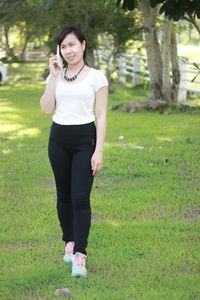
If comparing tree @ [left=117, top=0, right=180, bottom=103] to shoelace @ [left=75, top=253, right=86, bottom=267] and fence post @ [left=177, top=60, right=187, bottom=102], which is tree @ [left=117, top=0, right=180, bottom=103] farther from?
shoelace @ [left=75, top=253, right=86, bottom=267]

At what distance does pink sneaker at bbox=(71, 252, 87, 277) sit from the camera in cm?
479

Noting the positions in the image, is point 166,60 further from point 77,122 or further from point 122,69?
point 77,122

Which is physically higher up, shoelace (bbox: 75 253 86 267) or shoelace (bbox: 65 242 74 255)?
shoelace (bbox: 75 253 86 267)

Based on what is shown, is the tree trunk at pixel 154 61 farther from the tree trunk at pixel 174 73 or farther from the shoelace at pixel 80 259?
the shoelace at pixel 80 259

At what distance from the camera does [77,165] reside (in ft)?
15.6

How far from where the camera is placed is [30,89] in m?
21.2

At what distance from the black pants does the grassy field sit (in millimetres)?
372

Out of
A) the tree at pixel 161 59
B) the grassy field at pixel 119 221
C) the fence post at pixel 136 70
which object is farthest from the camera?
the fence post at pixel 136 70

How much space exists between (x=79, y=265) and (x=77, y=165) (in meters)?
0.71

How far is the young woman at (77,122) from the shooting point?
4715 millimetres

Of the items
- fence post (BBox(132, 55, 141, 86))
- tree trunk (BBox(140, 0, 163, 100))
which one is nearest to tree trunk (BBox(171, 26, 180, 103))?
tree trunk (BBox(140, 0, 163, 100))

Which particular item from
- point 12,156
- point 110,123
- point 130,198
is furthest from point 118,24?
point 130,198

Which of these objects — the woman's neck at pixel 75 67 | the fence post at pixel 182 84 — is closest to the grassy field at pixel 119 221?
the woman's neck at pixel 75 67

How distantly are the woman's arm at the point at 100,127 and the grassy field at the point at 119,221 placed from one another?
2.66ft
